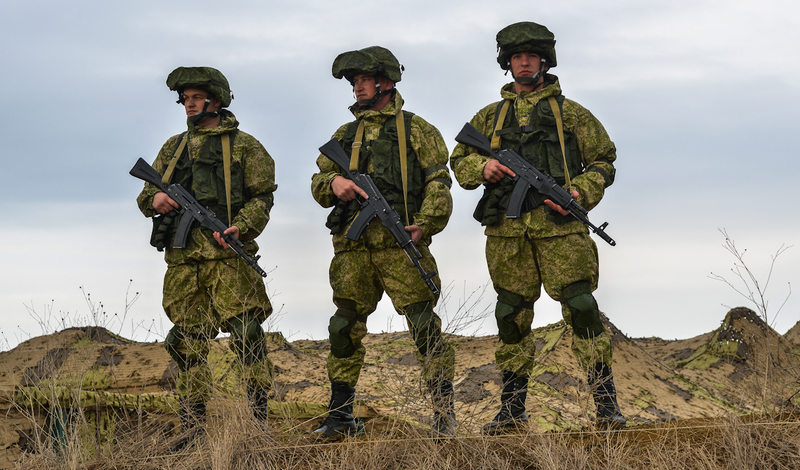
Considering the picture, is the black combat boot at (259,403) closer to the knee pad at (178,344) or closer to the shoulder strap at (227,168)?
the knee pad at (178,344)

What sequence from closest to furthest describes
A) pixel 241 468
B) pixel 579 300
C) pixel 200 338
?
pixel 241 468, pixel 579 300, pixel 200 338

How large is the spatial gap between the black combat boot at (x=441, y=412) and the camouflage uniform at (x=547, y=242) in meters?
0.56

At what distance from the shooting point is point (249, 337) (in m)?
6.11

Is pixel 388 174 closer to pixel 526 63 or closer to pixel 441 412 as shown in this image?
Result: pixel 526 63

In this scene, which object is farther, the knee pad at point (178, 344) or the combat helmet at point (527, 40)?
the knee pad at point (178, 344)

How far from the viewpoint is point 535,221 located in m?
5.81

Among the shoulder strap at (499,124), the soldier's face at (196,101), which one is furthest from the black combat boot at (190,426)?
the shoulder strap at (499,124)

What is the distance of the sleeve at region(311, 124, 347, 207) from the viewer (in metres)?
6.09

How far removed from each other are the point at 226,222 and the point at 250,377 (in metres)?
1.30

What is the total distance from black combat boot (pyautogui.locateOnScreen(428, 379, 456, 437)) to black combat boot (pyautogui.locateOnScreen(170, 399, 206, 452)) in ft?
5.72

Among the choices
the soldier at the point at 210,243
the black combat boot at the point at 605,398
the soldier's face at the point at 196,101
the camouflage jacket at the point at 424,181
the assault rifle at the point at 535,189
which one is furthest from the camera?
the soldier's face at the point at 196,101

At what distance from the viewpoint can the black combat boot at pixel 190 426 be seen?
5920 millimetres

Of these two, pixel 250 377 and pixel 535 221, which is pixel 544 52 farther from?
pixel 250 377

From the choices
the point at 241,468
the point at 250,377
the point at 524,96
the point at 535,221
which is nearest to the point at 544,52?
the point at 524,96
